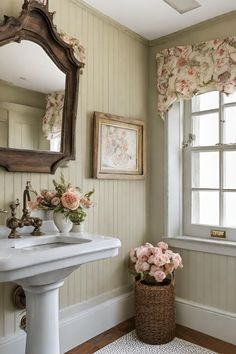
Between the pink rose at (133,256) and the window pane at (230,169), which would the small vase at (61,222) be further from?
the window pane at (230,169)

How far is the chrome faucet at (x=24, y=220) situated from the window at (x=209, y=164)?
1332 mm

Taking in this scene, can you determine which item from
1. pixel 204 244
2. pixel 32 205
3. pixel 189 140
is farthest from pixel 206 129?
pixel 32 205

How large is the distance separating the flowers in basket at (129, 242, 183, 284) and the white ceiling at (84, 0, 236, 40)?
5.64 ft

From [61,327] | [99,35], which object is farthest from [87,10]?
[61,327]

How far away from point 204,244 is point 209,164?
0.63 meters

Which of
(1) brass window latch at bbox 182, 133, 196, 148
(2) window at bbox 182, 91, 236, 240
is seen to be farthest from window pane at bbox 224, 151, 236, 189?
(1) brass window latch at bbox 182, 133, 196, 148

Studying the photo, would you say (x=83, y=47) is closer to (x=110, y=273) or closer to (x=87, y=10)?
(x=87, y=10)

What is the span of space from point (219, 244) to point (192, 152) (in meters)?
0.77

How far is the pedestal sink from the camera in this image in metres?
1.33

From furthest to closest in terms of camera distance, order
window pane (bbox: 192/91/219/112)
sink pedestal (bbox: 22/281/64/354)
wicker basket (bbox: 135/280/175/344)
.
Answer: window pane (bbox: 192/91/219/112) → wicker basket (bbox: 135/280/175/344) → sink pedestal (bbox: 22/281/64/354)

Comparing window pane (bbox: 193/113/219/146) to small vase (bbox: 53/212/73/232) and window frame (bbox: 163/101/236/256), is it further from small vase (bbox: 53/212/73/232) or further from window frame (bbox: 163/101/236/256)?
small vase (bbox: 53/212/73/232)

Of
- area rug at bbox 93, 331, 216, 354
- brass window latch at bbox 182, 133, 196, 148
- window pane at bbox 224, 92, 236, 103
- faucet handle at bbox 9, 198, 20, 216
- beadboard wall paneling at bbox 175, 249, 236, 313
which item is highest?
window pane at bbox 224, 92, 236, 103

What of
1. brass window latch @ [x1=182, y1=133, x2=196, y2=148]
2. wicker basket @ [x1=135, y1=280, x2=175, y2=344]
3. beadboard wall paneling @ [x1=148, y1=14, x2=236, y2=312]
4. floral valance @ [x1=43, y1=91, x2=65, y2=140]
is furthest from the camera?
brass window latch @ [x1=182, y1=133, x2=196, y2=148]

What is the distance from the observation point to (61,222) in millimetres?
1885
